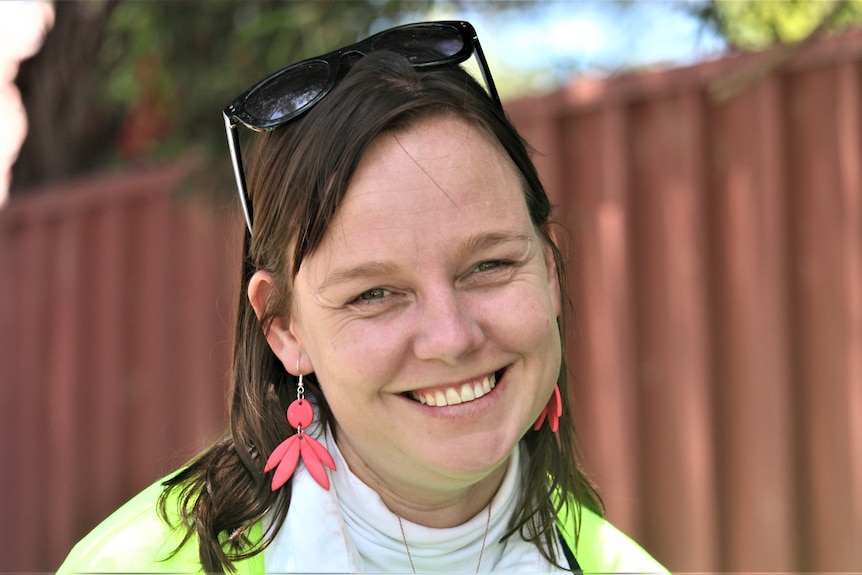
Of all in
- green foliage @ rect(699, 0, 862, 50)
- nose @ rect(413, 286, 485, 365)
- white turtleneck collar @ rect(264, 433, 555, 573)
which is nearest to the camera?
nose @ rect(413, 286, 485, 365)

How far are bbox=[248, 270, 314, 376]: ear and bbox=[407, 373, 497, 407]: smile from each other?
25 centimetres

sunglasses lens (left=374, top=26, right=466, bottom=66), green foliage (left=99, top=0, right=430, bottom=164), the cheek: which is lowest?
the cheek

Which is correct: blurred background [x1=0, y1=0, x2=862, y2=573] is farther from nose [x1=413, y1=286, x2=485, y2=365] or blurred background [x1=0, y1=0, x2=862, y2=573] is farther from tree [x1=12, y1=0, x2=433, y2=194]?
nose [x1=413, y1=286, x2=485, y2=365]

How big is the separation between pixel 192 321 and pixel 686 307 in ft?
10.8

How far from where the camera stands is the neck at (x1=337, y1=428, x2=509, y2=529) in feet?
5.97

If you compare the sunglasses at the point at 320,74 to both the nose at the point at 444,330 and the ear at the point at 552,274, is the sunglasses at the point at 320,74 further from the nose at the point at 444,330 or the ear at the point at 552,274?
the nose at the point at 444,330

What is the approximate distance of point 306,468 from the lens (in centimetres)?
184

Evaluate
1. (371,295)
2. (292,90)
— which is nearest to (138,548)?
(371,295)

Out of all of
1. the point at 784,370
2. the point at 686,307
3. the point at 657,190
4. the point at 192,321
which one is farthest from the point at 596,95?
the point at 192,321

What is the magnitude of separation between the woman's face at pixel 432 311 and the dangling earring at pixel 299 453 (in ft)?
0.34

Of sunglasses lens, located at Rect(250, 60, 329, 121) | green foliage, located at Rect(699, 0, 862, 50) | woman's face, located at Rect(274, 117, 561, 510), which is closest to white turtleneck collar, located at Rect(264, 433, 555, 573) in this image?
woman's face, located at Rect(274, 117, 561, 510)

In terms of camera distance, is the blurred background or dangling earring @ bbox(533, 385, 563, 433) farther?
the blurred background

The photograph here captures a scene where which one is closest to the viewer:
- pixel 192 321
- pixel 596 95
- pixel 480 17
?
pixel 596 95

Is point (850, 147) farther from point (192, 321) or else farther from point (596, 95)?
point (192, 321)
